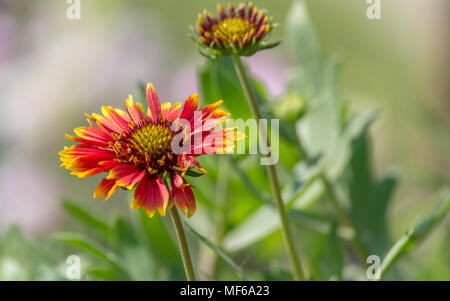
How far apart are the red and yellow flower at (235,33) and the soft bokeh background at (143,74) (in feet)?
1.72

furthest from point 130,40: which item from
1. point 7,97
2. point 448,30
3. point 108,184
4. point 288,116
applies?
point 108,184

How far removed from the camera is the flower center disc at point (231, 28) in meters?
0.40

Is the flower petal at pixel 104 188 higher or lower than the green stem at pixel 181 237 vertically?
higher

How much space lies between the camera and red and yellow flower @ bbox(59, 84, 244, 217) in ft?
1.09

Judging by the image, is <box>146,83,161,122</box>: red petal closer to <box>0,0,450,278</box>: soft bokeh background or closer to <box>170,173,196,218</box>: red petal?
<box>170,173,196,218</box>: red petal

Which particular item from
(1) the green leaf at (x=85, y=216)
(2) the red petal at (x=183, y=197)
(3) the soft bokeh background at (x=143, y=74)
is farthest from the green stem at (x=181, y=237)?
(3) the soft bokeh background at (x=143, y=74)

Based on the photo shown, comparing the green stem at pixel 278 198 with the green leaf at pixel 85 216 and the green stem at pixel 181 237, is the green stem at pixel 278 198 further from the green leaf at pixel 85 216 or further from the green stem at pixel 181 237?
the green leaf at pixel 85 216

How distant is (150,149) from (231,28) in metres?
0.11

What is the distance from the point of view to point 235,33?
1.31ft

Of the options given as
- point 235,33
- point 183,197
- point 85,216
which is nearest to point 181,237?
point 183,197

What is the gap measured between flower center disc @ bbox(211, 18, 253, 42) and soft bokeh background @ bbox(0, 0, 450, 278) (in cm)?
53

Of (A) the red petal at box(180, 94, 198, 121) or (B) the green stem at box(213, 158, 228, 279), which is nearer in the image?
(A) the red petal at box(180, 94, 198, 121)

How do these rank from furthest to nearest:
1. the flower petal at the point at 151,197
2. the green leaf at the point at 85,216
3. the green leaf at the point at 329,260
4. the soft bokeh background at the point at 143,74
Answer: the soft bokeh background at the point at 143,74, the green leaf at the point at 85,216, the green leaf at the point at 329,260, the flower petal at the point at 151,197

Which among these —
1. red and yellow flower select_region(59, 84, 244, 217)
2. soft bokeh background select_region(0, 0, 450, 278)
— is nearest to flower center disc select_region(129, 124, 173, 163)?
red and yellow flower select_region(59, 84, 244, 217)
